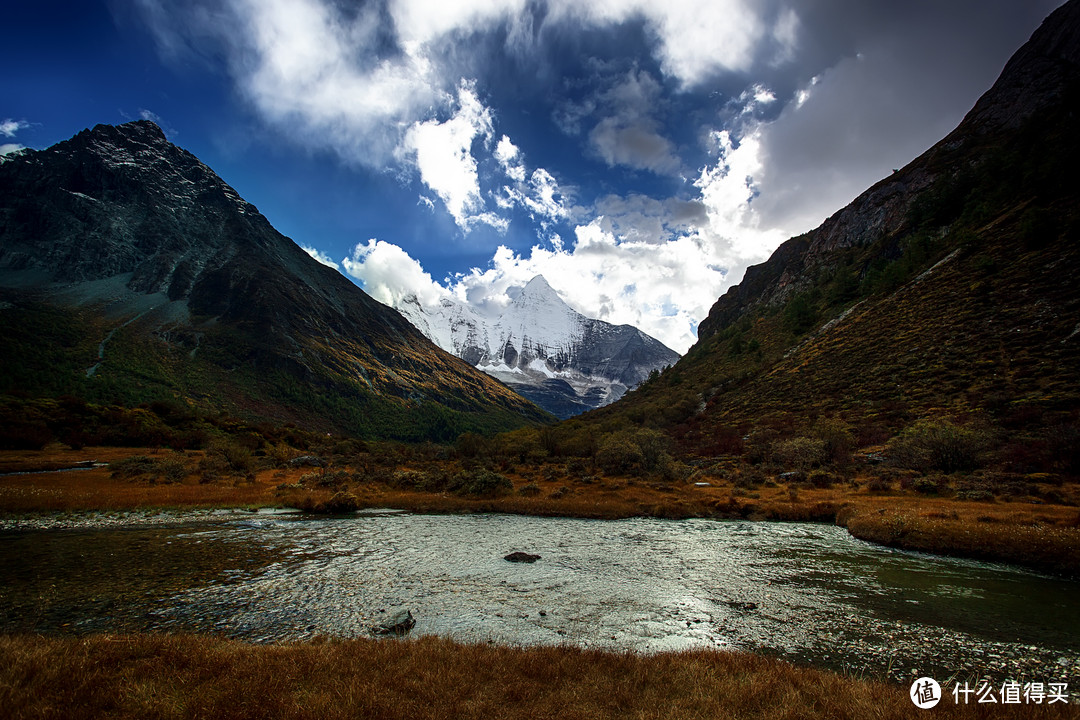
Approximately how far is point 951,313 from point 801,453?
138 feet

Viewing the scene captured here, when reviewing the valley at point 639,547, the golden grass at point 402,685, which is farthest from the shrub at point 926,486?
the golden grass at point 402,685

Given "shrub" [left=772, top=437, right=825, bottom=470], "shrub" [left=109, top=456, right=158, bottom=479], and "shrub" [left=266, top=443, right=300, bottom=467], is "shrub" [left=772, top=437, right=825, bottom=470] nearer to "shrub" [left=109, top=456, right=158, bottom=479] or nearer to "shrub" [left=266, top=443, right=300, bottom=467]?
"shrub" [left=266, top=443, right=300, bottom=467]

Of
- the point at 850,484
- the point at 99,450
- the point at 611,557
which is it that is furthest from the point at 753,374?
the point at 99,450

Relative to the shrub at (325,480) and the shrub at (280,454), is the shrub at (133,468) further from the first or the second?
the shrub at (280,454)

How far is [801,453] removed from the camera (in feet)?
195

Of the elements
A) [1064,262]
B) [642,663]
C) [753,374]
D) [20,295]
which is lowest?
[642,663]

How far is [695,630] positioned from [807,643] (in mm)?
3631

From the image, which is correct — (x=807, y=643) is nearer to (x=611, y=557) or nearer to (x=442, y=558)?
(x=611, y=557)

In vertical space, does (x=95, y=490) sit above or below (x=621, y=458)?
below

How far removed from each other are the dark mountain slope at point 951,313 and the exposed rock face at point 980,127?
63 cm

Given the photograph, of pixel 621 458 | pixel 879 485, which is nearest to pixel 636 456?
pixel 621 458

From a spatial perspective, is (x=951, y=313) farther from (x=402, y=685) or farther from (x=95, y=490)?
(x=95, y=490)

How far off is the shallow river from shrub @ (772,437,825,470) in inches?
1298

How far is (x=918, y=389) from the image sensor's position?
6184 centimetres
